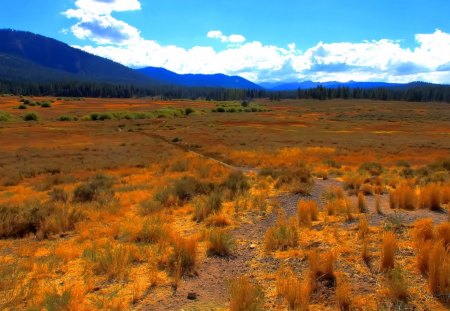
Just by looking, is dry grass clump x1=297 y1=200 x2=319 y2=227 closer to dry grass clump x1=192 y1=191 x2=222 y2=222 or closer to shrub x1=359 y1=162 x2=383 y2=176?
dry grass clump x1=192 y1=191 x2=222 y2=222

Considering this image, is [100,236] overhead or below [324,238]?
below

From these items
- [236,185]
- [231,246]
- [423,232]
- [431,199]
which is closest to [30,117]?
[236,185]

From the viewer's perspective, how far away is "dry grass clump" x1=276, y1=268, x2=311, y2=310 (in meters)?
5.89

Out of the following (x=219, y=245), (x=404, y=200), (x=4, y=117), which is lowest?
(x=4, y=117)

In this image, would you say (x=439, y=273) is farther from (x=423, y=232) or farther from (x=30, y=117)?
(x=30, y=117)

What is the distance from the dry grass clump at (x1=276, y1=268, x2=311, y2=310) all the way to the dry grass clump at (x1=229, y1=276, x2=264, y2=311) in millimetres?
365

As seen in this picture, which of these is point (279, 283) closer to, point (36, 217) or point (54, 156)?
point (36, 217)

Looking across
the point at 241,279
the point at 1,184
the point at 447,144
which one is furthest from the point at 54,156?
the point at 447,144

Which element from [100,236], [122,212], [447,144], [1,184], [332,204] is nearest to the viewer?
[100,236]

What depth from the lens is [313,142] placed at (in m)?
38.7

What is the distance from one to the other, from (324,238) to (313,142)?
30.8m

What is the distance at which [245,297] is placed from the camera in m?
5.88

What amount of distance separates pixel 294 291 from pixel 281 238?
2587 mm

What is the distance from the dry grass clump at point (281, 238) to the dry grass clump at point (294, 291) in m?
1.72
